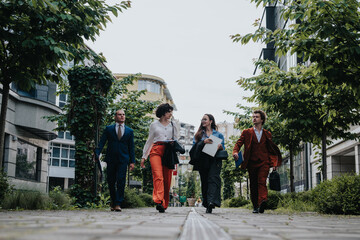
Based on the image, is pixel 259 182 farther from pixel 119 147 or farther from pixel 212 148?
pixel 119 147

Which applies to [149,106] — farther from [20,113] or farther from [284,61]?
[284,61]

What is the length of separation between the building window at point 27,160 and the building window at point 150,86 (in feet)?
198

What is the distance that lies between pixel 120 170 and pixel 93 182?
3.38 metres

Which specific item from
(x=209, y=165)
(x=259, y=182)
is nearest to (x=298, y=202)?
(x=259, y=182)

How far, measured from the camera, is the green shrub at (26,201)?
29.5ft

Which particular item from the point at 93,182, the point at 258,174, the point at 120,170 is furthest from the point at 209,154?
the point at 93,182

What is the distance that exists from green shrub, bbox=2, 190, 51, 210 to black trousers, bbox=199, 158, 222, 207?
3.42 m

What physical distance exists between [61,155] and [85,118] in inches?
1486

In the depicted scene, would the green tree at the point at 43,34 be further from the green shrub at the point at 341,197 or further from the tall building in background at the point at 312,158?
the tall building in background at the point at 312,158

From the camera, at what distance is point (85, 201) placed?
1187cm

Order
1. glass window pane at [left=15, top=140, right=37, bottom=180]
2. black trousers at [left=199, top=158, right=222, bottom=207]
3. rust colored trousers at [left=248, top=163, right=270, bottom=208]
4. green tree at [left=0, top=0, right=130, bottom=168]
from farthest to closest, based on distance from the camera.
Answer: glass window pane at [left=15, top=140, right=37, bottom=180] < rust colored trousers at [left=248, top=163, right=270, bottom=208] < black trousers at [left=199, top=158, right=222, bottom=207] < green tree at [left=0, top=0, right=130, bottom=168]

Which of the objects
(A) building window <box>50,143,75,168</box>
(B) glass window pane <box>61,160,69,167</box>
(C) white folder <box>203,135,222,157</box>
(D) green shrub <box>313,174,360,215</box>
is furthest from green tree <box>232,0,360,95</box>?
(B) glass window pane <box>61,160,69,167</box>

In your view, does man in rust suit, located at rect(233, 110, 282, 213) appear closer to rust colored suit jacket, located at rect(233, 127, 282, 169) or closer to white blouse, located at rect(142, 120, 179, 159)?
rust colored suit jacket, located at rect(233, 127, 282, 169)

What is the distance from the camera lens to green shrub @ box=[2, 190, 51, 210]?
898 cm
